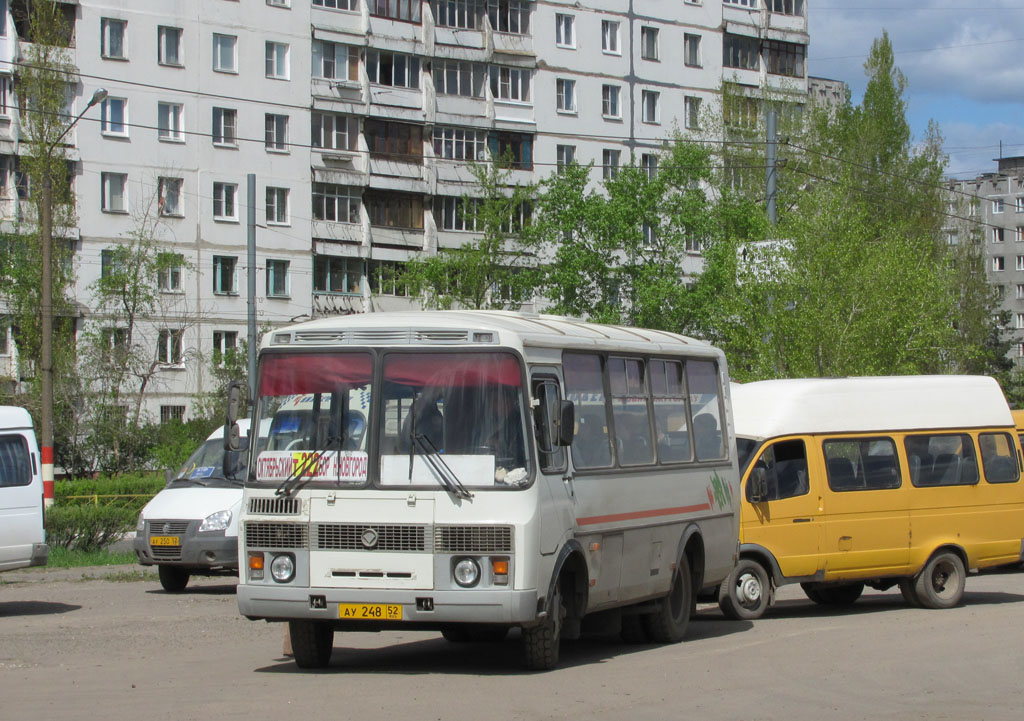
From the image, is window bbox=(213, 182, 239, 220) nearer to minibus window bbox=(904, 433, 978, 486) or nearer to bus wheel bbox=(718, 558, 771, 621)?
minibus window bbox=(904, 433, 978, 486)

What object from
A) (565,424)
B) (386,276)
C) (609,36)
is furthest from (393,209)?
(565,424)

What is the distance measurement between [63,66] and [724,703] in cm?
5194

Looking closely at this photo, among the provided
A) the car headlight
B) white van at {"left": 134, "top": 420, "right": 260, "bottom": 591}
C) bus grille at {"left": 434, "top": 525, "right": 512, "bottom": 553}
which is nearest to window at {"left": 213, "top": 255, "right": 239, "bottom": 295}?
white van at {"left": 134, "top": 420, "right": 260, "bottom": 591}

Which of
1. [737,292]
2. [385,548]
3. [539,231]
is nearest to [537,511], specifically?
[385,548]

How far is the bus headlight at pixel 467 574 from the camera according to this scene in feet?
35.9


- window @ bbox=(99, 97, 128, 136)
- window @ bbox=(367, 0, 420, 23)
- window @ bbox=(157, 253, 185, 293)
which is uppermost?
window @ bbox=(367, 0, 420, 23)

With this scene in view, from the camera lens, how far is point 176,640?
557 inches

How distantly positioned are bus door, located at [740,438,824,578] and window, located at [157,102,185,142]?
47354 mm

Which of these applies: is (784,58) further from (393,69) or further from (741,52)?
(393,69)

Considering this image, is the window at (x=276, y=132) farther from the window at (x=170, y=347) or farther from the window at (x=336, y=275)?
the window at (x=170, y=347)

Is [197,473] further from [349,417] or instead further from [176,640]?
[349,417]

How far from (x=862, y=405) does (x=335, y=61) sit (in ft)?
164

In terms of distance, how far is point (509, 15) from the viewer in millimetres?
69375

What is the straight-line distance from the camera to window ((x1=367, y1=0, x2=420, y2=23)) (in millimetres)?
65250
